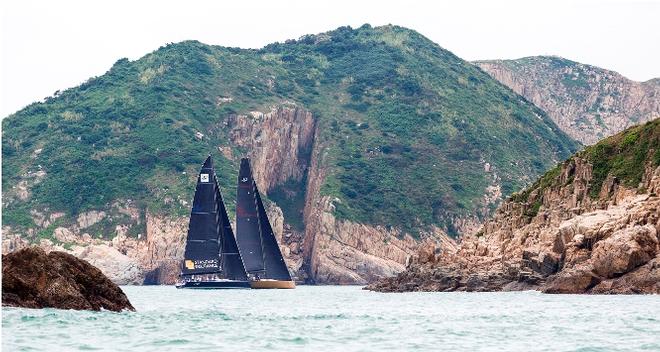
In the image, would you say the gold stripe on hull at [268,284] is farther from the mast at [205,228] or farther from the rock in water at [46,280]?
the rock in water at [46,280]

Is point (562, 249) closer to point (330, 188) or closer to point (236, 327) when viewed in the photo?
point (236, 327)

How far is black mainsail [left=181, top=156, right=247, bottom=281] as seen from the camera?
10762 centimetres

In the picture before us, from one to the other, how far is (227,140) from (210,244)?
65192mm

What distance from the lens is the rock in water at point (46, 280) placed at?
40.7 metres

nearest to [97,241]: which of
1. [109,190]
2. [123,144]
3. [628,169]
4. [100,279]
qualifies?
[109,190]

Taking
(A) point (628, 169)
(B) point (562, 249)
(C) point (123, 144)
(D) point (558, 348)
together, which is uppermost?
(C) point (123, 144)

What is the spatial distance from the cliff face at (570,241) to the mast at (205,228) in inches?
551

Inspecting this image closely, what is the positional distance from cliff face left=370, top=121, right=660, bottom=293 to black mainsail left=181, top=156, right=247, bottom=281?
12.7 metres

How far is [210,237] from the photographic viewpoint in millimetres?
108688

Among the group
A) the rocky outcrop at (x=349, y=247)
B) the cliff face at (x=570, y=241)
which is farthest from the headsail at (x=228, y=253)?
the rocky outcrop at (x=349, y=247)

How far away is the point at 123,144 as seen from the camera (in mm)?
170000

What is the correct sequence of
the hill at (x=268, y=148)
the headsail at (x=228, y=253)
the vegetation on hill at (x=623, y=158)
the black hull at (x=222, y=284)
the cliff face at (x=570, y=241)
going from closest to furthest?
the cliff face at (x=570, y=241), the vegetation on hill at (x=623, y=158), the headsail at (x=228, y=253), the black hull at (x=222, y=284), the hill at (x=268, y=148)

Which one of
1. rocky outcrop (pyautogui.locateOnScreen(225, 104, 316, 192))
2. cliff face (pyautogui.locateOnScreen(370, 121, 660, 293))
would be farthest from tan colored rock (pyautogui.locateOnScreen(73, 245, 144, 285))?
cliff face (pyautogui.locateOnScreen(370, 121, 660, 293))

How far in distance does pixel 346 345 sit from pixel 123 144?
137m
